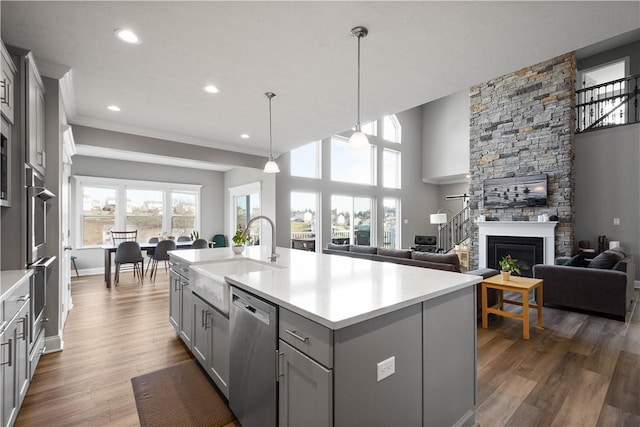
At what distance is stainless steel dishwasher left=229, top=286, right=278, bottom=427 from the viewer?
4.67 feet

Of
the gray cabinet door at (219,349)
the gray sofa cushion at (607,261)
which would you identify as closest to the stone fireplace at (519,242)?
the gray sofa cushion at (607,261)

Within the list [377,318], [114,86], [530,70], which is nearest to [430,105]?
[530,70]

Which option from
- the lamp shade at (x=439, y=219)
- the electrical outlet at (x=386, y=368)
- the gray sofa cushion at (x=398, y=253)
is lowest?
the electrical outlet at (x=386, y=368)

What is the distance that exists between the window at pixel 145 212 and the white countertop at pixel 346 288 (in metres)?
6.46

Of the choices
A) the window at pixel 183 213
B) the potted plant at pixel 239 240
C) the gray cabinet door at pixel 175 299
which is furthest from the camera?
the window at pixel 183 213

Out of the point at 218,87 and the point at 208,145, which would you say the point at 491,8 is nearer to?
the point at 218,87

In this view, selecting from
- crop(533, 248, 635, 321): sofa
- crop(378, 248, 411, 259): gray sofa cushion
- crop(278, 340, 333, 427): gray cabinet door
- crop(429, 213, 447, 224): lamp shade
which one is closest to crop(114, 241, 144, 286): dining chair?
crop(378, 248, 411, 259): gray sofa cushion

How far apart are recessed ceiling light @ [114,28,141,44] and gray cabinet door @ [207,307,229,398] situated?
7.18 feet

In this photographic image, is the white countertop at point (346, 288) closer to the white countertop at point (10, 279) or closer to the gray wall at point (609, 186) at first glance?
the white countertop at point (10, 279)

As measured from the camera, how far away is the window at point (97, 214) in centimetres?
658

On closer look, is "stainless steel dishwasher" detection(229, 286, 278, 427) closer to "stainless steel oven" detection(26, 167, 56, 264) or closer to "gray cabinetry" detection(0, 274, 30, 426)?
"gray cabinetry" detection(0, 274, 30, 426)

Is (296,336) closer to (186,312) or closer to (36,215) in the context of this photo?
(186,312)

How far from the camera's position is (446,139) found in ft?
30.5

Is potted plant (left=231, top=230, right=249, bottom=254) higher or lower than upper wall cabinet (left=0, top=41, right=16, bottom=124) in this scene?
lower
